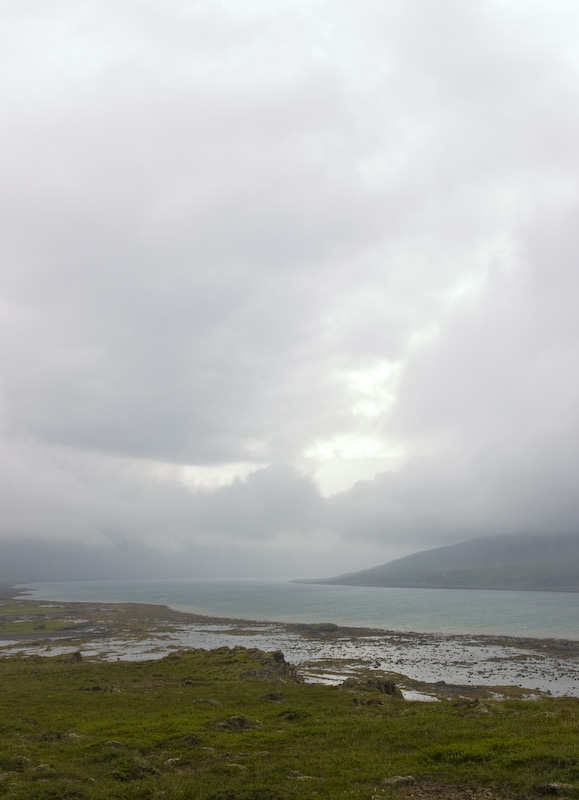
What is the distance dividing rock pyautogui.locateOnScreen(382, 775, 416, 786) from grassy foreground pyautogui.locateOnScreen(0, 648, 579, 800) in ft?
0.99

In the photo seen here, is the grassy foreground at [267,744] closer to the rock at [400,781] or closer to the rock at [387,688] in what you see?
the rock at [400,781]

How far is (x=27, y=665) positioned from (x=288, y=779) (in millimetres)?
65373

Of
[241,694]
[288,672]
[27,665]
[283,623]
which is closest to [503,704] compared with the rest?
[241,694]

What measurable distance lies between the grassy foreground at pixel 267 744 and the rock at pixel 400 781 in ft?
0.99

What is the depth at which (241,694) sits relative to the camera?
47688 mm

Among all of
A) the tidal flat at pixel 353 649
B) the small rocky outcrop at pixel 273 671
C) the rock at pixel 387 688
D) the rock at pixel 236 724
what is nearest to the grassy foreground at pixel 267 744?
the rock at pixel 236 724

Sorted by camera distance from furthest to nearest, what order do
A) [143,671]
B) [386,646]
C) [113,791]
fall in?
[386,646] → [143,671] → [113,791]

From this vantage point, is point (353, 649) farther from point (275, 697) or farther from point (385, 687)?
point (275, 697)

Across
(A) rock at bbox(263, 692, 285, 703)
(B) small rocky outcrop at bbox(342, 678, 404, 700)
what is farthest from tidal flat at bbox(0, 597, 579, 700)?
(A) rock at bbox(263, 692, 285, 703)

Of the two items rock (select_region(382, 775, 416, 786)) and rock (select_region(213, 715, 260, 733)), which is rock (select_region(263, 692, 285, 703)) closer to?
rock (select_region(213, 715, 260, 733))

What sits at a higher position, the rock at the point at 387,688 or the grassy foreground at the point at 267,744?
the grassy foreground at the point at 267,744

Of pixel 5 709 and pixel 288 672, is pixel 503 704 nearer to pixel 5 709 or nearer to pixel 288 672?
pixel 288 672

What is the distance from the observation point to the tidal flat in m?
68.0

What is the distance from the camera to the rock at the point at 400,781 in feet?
69.4
